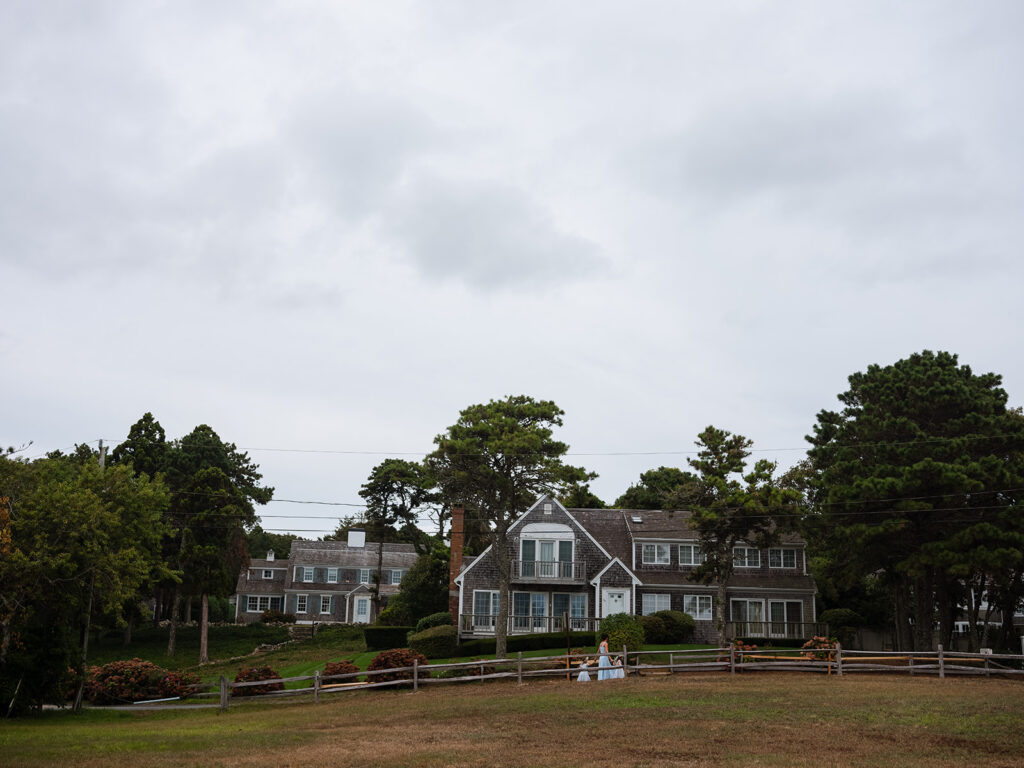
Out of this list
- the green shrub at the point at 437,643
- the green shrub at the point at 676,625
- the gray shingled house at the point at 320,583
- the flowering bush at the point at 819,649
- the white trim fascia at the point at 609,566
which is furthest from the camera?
the gray shingled house at the point at 320,583

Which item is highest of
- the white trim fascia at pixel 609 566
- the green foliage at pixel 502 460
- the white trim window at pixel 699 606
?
the green foliage at pixel 502 460

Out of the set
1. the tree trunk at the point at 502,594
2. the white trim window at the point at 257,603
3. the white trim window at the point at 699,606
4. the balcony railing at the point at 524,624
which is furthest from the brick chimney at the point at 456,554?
the white trim window at the point at 257,603

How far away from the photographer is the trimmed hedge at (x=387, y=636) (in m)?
53.4

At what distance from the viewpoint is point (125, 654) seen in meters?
58.2

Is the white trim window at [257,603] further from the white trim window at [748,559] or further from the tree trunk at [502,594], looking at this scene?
the white trim window at [748,559]

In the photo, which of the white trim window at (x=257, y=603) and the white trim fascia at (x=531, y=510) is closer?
the white trim fascia at (x=531, y=510)

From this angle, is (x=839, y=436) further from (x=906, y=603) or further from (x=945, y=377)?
(x=906, y=603)

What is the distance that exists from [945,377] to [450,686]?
2507cm

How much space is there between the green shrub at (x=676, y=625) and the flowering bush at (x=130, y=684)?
25728 mm

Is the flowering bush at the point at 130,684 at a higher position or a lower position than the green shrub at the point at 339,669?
lower

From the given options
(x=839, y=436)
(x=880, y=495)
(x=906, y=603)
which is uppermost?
(x=839, y=436)

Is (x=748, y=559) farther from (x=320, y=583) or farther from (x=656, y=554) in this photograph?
(x=320, y=583)

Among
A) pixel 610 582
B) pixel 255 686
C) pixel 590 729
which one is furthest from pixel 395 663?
pixel 610 582

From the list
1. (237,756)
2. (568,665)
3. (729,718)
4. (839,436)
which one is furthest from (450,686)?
(839,436)
